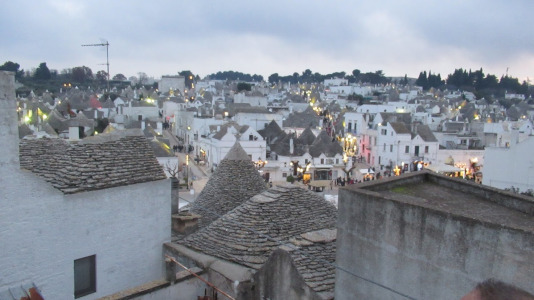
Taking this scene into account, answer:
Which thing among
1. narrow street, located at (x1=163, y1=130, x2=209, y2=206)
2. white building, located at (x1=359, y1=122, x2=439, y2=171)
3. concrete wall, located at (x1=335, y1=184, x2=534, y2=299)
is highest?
concrete wall, located at (x1=335, y1=184, x2=534, y2=299)

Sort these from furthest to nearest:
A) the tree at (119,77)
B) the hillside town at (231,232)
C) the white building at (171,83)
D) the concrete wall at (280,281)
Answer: the tree at (119,77) < the white building at (171,83) < the concrete wall at (280,281) < the hillside town at (231,232)

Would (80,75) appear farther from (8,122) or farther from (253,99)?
(8,122)

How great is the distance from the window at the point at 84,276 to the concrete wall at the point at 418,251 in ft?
16.3

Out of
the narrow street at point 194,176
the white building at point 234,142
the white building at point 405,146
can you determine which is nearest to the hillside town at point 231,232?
the narrow street at point 194,176

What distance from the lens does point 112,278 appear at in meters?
9.23

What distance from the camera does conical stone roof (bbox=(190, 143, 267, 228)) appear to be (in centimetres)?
1574

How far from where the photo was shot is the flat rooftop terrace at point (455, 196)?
6594mm

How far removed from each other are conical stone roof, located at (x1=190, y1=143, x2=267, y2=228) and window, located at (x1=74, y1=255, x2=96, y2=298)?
6226mm

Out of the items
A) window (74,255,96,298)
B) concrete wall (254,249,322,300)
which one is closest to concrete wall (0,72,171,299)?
window (74,255,96,298)

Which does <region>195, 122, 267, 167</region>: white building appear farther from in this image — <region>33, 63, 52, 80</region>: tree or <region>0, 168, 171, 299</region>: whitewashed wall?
<region>33, 63, 52, 80</region>: tree

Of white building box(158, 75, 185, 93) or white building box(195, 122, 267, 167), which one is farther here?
white building box(158, 75, 185, 93)

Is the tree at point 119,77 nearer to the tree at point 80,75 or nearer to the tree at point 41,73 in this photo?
the tree at point 80,75

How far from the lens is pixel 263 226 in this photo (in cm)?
1141

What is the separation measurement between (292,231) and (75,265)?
517 cm
